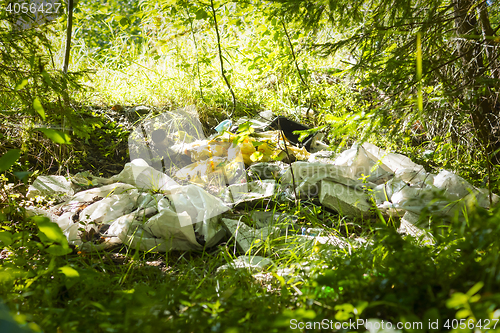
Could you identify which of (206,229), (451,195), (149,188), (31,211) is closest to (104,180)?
(149,188)

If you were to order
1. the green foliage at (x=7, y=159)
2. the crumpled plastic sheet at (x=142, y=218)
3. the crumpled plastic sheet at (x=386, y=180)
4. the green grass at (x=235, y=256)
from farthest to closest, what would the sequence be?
the crumpled plastic sheet at (x=386, y=180)
the crumpled plastic sheet at (x=142, y=218)
the green foliage at (x=7, y=159)
the green grass at (x=235, y=256)

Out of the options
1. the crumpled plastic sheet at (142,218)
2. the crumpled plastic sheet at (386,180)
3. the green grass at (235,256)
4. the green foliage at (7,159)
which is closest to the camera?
the green grass at (235,256)

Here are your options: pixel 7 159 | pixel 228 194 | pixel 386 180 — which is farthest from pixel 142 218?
pixel 386 180

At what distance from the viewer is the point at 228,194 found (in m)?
2.44

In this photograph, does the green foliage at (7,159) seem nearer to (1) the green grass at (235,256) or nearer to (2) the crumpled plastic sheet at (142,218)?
(1) the green grass at (235,256)

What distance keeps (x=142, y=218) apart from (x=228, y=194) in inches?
28.6

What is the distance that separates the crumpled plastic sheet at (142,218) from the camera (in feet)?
6.25

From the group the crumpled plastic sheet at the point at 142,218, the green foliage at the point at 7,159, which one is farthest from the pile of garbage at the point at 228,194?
the green foliage at the point at 7,159

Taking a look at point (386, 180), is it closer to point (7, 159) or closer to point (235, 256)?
point (235, 256)

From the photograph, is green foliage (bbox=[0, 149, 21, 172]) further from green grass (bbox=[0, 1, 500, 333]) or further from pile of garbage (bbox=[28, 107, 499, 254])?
pile of garbage (bbox=[28, 107, 499, 254])

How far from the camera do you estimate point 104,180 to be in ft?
8.81

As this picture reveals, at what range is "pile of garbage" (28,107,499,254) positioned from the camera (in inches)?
76.2

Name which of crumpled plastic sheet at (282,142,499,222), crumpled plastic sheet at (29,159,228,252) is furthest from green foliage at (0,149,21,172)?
crumpled plastic sheet at (282,142,499,222)

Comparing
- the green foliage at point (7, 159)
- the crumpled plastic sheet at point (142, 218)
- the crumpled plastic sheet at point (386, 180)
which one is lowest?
the crumpled plastic sheet at point (386, 180)
